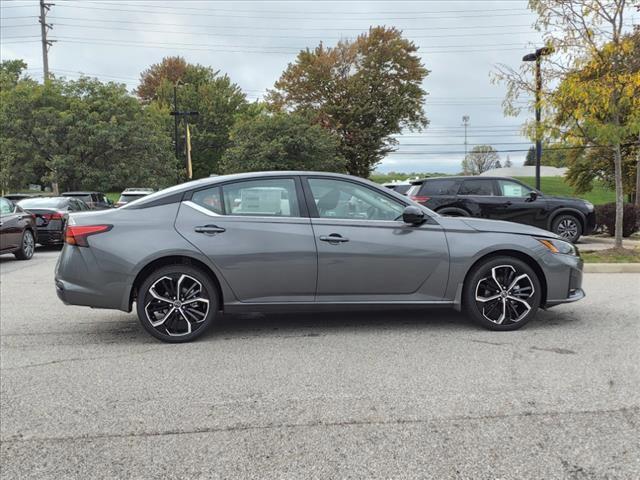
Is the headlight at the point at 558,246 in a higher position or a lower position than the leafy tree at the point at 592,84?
lower

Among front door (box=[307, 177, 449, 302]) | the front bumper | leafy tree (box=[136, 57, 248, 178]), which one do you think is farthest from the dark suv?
leafy tree (box=[136, 57, 248, 178])

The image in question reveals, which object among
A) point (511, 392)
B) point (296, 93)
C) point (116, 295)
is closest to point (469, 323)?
Result: point (511, 392)

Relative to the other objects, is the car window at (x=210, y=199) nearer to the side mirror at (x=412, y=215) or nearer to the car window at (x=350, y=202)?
the car window at (x=350, y=202)

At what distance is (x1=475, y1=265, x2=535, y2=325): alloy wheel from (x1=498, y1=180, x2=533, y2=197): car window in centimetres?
833

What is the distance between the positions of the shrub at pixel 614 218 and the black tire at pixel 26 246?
1443 cm

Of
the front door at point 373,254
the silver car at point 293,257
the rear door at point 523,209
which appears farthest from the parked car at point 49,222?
the front door at point 373,254

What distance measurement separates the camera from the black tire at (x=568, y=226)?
13070mm

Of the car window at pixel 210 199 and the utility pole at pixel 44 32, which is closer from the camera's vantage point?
the car window at pixel 210 199

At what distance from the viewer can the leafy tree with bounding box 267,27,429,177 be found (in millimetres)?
43812

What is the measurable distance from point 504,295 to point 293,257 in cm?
208

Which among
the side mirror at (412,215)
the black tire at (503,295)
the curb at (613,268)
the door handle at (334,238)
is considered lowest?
the curb at (613,268)

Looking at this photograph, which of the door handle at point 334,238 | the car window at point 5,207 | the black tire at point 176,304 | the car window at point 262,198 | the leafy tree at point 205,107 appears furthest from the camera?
the leafy tree at point 205,107

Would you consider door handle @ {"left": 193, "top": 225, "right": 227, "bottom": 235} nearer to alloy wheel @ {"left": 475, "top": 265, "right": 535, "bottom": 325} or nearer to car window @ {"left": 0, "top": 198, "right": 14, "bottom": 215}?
alloy wheel @ {"left": 475, "top": 265, "right": 535, "bottom": 325}

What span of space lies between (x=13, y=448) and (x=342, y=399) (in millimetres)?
1966
